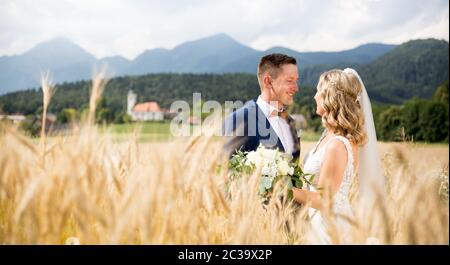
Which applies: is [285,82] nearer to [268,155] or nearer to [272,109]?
[272,109]

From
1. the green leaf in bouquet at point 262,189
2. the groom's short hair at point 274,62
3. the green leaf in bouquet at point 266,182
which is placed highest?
the groom's short hair at point 274,62

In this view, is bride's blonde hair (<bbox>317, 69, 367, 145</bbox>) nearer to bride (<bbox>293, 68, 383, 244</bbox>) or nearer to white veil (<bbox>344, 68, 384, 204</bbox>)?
bride (<bbox>293, 68, 383, 244</bbox>)

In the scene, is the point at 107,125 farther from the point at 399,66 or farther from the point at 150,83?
the point at 150,83

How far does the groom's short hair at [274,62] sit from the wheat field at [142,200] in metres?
2.07

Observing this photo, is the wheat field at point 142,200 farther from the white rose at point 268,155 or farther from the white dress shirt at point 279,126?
the white dress shirt at point 279,126

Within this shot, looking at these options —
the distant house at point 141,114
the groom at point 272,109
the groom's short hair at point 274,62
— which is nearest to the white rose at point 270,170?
the distant house at point 141,114

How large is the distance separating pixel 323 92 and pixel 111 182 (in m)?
1.73

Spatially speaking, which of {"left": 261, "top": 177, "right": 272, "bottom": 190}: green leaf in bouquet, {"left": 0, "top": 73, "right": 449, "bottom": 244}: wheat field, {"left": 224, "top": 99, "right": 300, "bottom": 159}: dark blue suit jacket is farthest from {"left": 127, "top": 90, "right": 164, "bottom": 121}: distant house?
{"left": 224, "top": 99, "right": 300, "bottom": 159}: dark blue suit jacket

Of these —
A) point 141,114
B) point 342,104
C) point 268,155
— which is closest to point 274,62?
point 342,104

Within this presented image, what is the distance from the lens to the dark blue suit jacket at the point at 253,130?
3381 millimetres

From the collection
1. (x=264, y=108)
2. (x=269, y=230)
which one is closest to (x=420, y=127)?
(x=264, y=108)

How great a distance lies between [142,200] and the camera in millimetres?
1167

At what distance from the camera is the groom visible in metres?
3.45

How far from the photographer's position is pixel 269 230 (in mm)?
1646
